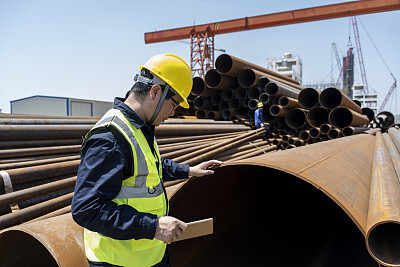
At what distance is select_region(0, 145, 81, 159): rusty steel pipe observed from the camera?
2.82 m

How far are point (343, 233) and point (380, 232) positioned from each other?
2.90 meters

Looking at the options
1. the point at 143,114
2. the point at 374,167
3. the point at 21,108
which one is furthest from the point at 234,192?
the point at 21,108

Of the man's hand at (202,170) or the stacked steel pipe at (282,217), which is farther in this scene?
the man's hand at (202,170)

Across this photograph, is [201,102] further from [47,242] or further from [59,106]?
[59,106]

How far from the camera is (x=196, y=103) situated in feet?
27.3

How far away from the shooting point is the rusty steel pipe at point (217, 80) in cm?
762

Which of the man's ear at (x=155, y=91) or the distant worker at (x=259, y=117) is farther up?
the man's ear at (x=155, y=91)

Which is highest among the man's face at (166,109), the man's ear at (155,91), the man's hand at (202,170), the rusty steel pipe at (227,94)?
the man's ear at (155,91)

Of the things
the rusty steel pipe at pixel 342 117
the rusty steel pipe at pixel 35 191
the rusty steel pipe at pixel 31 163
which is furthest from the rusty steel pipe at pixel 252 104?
the rusty steel pipe at pixel 35 191

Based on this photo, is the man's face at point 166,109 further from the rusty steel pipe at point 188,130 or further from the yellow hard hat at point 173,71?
the rusty steel pipe at point 188,130

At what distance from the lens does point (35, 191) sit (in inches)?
96.4

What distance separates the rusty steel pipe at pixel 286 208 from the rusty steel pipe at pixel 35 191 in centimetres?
106

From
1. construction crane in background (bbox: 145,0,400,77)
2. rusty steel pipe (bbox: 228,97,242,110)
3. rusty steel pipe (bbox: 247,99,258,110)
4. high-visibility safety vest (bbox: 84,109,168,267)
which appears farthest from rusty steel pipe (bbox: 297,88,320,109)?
construction crane in background (bbox: 145,0,400,77)

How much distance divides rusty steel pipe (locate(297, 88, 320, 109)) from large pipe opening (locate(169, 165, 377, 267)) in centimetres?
310
